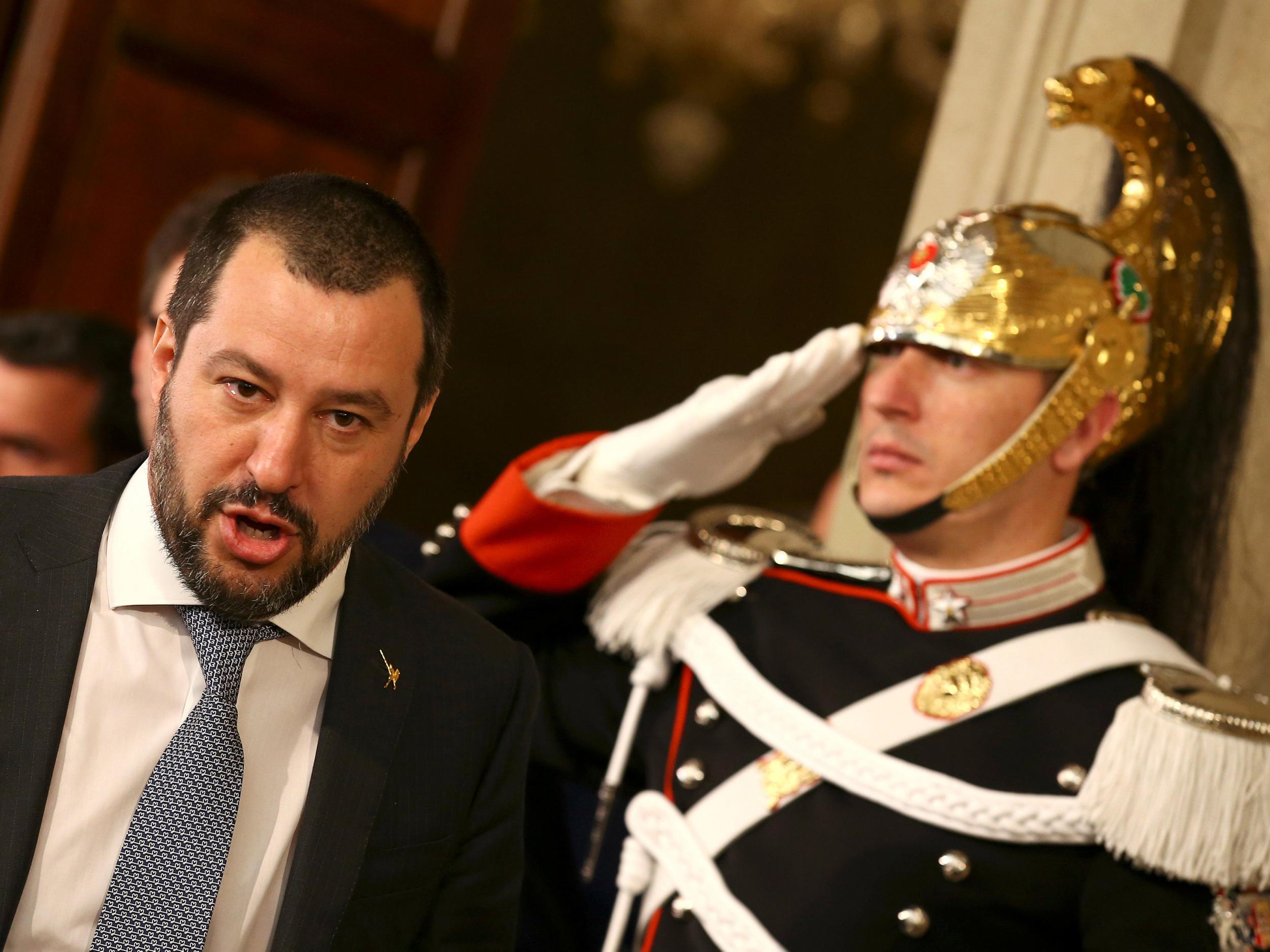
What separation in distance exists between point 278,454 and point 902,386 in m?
0.81

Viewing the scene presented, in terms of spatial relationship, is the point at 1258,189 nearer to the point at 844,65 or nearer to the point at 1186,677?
the point at 1186,677

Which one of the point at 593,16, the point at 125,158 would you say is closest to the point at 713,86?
the point at 593,16

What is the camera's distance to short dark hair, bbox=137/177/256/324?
187cm

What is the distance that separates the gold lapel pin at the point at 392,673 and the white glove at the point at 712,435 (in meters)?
0.61

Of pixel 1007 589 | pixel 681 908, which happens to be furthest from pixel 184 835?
pixel 1007 589

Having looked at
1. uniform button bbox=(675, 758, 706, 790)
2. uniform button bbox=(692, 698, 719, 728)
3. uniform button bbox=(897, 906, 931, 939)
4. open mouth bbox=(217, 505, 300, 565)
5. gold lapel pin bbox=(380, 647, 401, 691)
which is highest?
open mouth bbox=(217, 505, 300, 565)

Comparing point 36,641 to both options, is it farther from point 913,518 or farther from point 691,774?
point 913,518

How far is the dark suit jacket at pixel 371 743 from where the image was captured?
3.10ft

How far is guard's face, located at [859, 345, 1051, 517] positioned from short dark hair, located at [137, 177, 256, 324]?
34.5 inches

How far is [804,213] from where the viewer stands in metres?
4.75

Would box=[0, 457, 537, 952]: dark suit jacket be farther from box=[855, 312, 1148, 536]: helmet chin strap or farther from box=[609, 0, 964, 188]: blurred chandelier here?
box=[609, 0, 964, 188]: blurred chandelier

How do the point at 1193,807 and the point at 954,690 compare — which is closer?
the point at 1193,807

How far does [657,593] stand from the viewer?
67.9 inches

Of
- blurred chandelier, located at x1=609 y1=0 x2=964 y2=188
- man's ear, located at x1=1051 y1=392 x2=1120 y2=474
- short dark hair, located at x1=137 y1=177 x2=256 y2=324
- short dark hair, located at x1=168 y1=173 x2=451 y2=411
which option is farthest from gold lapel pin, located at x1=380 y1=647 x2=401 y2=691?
blurred chandelier, located at x1=609 y1=0 x2=964 y2=188
